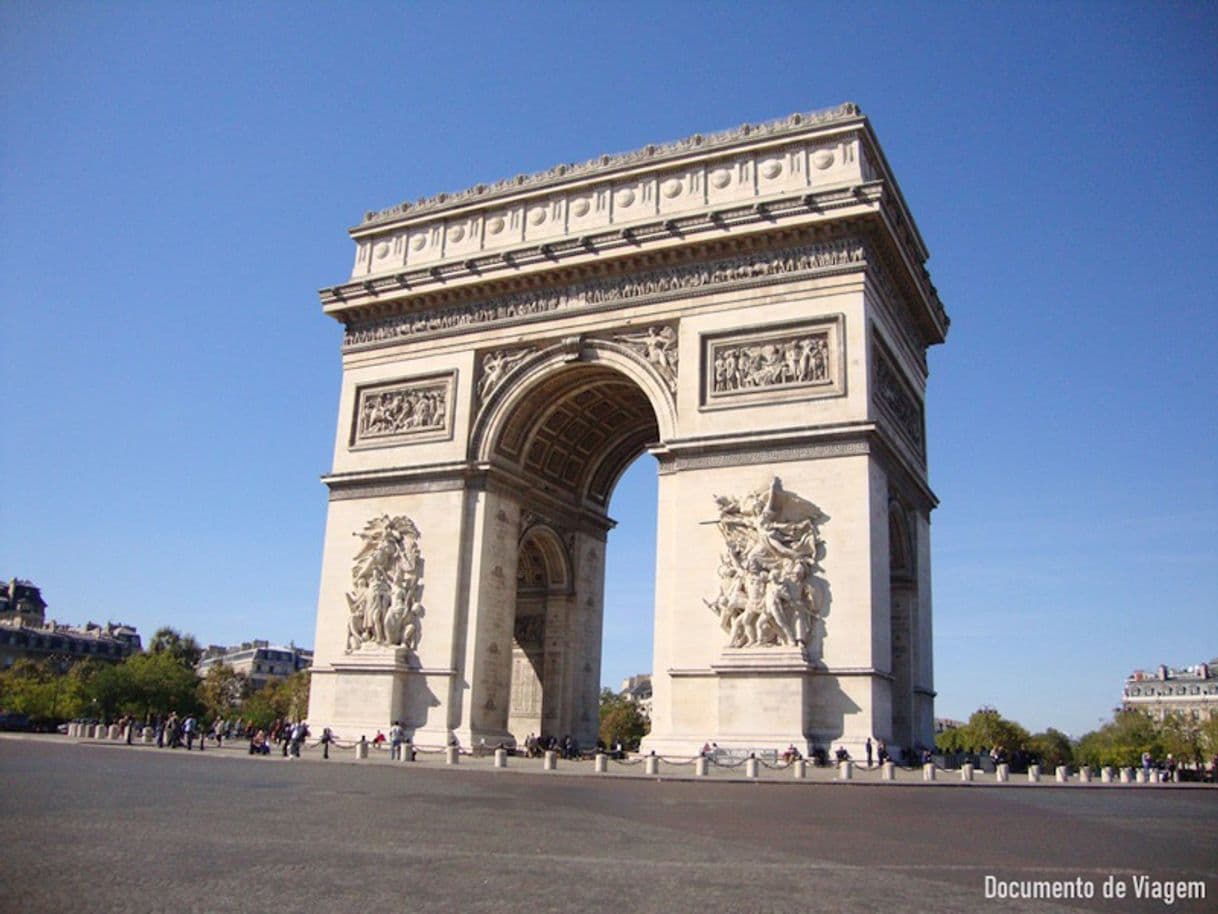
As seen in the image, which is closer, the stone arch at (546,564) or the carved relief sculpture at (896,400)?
the carved relief sculpture at (896,400)

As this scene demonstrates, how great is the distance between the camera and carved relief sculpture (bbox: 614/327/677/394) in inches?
1056

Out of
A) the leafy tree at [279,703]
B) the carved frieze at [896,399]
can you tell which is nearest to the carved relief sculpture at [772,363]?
the carved frieze at [896,399]

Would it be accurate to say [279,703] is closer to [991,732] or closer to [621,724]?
[621,724]

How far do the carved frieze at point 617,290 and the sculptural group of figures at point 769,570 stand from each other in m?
5.50

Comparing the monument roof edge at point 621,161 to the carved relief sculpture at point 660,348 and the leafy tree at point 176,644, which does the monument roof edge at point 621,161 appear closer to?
the carved relief sculpture at point 660,348

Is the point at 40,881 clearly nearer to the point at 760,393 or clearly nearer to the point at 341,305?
the point at 760,393

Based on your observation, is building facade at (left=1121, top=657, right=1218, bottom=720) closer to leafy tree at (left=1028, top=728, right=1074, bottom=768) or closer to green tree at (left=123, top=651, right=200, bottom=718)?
leafy tree at (left=1028, top=728, right=1074, bottom=768)

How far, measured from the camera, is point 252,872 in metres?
6.18

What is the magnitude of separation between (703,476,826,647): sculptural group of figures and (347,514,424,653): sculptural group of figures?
8.37 m

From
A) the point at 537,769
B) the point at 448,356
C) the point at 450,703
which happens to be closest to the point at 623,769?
the point at 537,769

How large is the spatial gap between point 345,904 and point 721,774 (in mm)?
Answer: 16369

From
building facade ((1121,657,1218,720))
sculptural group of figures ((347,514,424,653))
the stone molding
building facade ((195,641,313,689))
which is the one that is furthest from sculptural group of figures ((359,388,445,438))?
building facade ((1121,657,1218,720))

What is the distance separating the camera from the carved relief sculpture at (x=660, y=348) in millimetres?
26820

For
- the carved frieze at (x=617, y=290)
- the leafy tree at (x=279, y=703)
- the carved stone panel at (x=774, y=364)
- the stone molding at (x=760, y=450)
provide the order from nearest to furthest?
the stone molding at (x=760, y=450) < the carved stone panel at (x=774, y=364) < the carved frieze at (x=617, y=290) < the leafy tree at (x=279, y=703)
